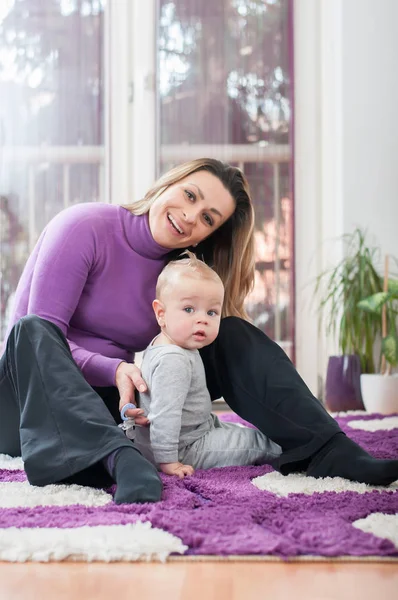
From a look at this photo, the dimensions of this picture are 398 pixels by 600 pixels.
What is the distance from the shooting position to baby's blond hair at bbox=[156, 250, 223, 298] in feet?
5.77

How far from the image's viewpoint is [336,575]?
3.34 feet

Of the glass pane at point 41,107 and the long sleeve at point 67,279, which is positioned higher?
the glass pane at point 41,107

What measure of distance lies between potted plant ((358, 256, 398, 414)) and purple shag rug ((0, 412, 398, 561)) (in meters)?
1.72

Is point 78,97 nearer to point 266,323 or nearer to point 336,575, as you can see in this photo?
point 266,323

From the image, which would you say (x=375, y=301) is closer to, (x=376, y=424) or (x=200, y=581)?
(x=376, y=424)

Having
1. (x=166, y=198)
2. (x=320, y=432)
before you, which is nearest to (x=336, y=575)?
(x=320, y=432)

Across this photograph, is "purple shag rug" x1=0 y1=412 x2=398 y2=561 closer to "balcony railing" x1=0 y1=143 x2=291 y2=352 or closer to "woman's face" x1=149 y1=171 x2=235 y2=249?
"woman's face" x1=149 y1=171 x2=235 y2=249

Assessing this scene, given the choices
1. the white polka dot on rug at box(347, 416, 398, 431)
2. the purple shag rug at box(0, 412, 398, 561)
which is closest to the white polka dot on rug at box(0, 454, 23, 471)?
the purple shag rug at box(0, 412, 398, 561)

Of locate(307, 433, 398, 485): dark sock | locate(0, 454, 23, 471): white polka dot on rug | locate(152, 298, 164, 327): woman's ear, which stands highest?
locate(152, 298, 164, 327): woman's ear

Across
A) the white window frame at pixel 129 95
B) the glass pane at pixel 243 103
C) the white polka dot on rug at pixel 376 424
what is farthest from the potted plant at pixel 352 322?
the white window frame at pixel 129 95

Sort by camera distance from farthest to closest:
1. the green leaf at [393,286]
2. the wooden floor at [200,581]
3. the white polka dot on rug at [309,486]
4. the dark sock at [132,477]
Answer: the green leaf at [393,286]
the white polka dot on rug at [309,486]
the dark sock at [132,477]
the wooden floor at [200,581]

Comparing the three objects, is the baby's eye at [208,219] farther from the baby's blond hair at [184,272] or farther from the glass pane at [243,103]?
the glass pane at [243,103]

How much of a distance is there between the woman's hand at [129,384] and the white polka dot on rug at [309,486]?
276mm

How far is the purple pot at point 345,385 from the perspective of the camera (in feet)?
11.0
